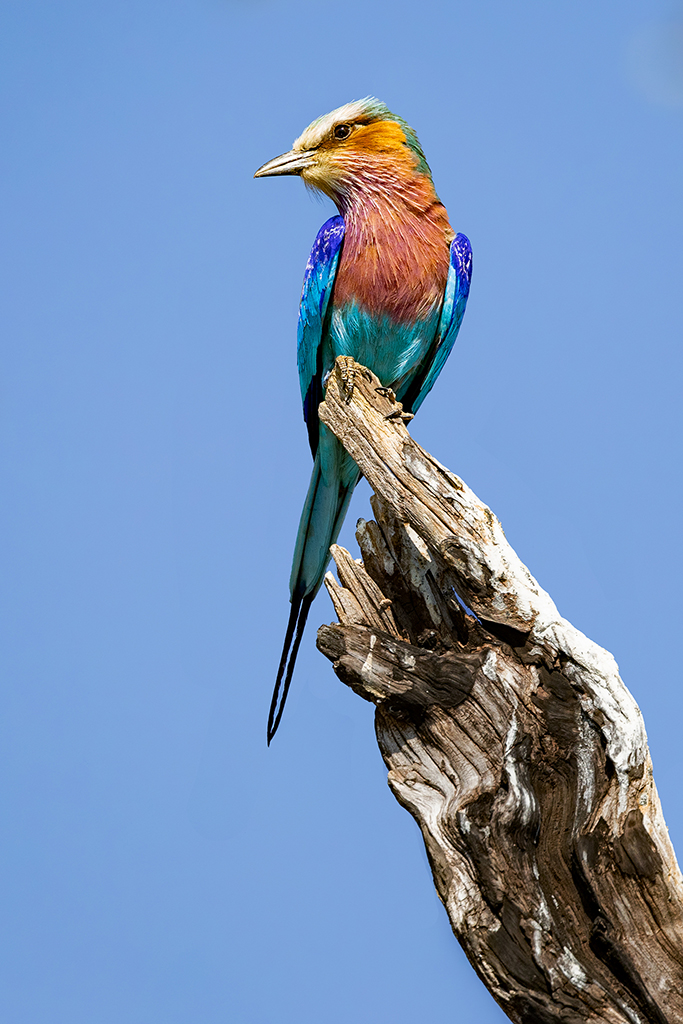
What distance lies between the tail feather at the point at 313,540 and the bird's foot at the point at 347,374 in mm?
293

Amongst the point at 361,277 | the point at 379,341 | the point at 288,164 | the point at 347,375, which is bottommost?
the point at 347,375

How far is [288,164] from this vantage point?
12.2 ft

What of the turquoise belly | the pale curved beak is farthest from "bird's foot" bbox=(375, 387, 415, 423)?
the pale curved beak

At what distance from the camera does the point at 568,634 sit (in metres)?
2.65

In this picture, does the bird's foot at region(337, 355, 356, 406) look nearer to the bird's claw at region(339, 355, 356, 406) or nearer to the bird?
the bird's claw at region(339, 355, 356, 406)

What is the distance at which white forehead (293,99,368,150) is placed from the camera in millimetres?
3660

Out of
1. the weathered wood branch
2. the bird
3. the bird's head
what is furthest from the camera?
the bird's head

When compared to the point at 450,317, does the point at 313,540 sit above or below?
below

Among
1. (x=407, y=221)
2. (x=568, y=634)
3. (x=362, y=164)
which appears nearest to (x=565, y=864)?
(x=568, y=634)

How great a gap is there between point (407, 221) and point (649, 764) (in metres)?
2.24

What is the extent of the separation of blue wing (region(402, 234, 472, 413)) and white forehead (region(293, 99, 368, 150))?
0.66 meters

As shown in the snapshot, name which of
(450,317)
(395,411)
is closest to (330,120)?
(450,317)

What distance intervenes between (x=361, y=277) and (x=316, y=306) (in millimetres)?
227

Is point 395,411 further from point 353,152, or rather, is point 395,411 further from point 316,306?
point 353,152
